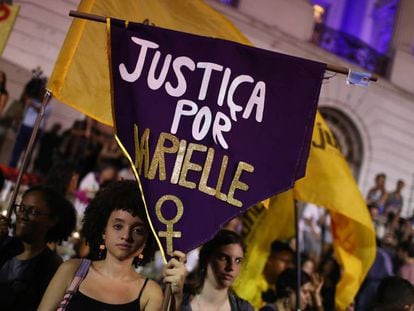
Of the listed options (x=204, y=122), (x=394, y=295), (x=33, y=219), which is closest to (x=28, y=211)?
(x=33, y=219)

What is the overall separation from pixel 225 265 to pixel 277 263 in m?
1.97

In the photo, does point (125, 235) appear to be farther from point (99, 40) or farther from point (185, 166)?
point (99, 40)

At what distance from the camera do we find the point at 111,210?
259 cm

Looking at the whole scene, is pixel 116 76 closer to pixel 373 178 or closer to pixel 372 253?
pixel 372 253

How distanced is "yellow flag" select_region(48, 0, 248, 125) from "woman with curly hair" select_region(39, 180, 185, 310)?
0.97 metres

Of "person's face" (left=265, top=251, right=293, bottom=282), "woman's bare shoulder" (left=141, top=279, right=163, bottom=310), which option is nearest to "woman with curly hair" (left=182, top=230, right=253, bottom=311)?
"woman's bare shoulder" (left=141, top=279, right=163, bottom=310)

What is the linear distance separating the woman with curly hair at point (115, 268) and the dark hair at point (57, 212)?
412 mm

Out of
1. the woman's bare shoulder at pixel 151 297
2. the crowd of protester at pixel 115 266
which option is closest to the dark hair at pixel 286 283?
the crowd of protester at pixel 115 266

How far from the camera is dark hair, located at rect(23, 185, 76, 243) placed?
9.96 feet

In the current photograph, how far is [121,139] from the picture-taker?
96.7 inches

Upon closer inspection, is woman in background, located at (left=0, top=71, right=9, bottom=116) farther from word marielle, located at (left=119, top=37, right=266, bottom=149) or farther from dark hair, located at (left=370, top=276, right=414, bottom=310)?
dark hair, located at (left=370, top=276, right=414, bottom=310)

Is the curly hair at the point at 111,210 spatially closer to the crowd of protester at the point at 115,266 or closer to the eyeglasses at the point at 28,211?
the crowd of protester at the point at 115,266

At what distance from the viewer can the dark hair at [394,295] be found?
A: 328 centimetres

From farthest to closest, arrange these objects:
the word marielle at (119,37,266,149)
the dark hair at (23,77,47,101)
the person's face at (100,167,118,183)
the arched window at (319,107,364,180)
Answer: the arched window at (319,107,364,180) < the dark hair at (23,77,47,101) < the person's face at (100,167,118,183) < the word marielle at (119,37,266,149)
